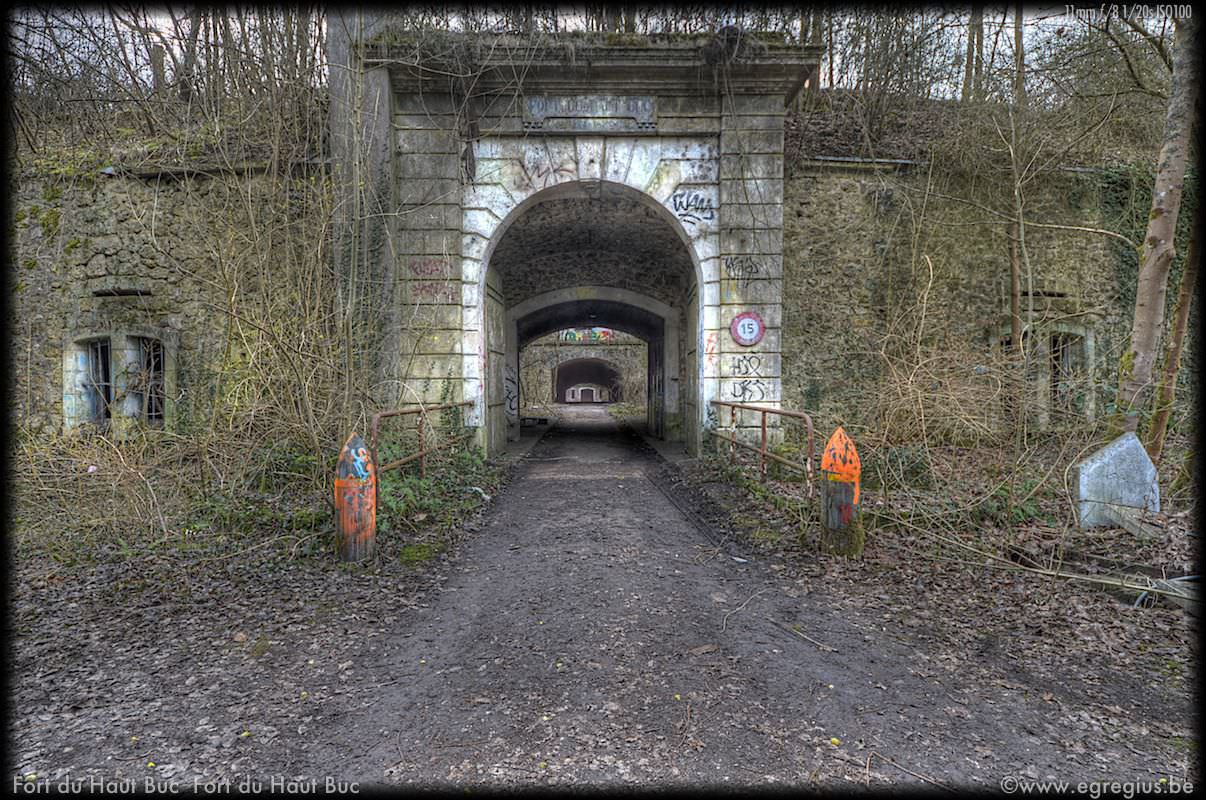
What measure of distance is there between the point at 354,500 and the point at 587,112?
5892 millimetres

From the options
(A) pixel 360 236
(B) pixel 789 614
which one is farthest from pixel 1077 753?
(A) pixel 360 236

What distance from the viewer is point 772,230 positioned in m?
7.85

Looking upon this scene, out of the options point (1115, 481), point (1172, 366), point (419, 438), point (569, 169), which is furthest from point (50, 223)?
point (1172, 366)

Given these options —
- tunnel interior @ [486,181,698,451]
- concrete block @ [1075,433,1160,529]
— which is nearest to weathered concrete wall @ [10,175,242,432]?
tunnel interior @ [486,181,698,451]

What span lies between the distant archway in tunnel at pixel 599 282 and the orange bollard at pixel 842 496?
13.9ft

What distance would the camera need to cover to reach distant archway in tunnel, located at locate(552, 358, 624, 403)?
29.2 m

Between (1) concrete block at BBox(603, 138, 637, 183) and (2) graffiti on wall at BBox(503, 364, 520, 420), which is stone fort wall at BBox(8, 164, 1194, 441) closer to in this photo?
(1) concrete block at BBox(603, 138, 637, 183)

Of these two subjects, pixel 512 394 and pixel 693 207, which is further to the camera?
pixel 512 394

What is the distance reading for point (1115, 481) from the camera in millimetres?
4547

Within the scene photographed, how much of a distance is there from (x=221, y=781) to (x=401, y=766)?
553mm

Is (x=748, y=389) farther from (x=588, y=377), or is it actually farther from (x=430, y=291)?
(x=588, y=377)

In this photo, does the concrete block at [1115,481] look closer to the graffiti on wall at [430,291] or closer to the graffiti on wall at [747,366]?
the graffiti on wall at [747,366]

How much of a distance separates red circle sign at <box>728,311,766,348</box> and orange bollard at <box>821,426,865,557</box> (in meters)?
3.81

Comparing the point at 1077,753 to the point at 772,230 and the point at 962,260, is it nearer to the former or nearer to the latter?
the point at 772,230
